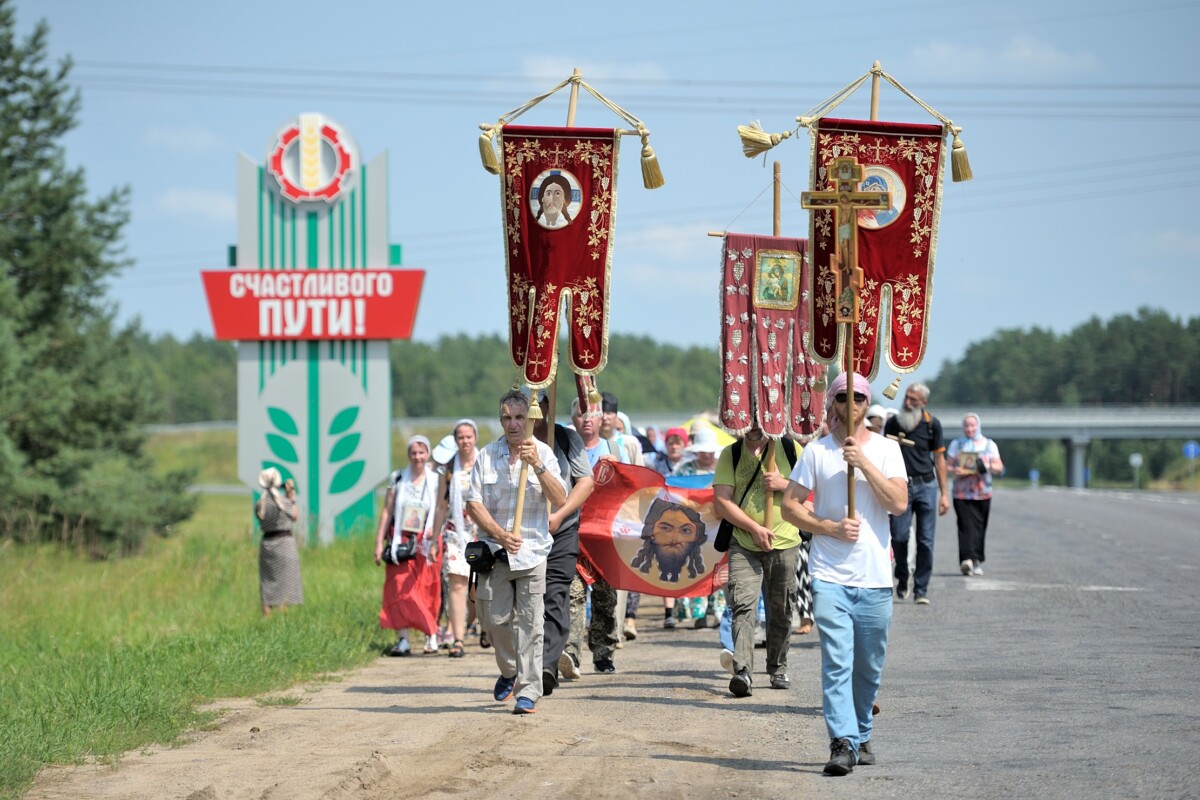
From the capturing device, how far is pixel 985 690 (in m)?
10.5

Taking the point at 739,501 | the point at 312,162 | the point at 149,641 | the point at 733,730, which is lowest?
the point at 149,641

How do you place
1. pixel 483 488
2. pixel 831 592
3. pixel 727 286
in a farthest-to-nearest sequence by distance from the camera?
1. pixel 727 286
2. pixel 483 488
3. pixel 831 592

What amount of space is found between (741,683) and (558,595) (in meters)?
1.38

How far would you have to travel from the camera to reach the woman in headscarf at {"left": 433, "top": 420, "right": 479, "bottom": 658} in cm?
1298

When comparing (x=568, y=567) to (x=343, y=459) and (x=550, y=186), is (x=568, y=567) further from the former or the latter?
(x=343, y=459)

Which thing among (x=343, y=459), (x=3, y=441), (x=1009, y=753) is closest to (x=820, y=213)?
(x=1009, y=753)

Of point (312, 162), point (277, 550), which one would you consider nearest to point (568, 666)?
point (277, 550)

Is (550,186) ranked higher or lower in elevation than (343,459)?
higher

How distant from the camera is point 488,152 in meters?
11.2

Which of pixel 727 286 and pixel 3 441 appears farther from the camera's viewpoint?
pixel 3 441

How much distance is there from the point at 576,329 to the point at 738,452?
1.47m

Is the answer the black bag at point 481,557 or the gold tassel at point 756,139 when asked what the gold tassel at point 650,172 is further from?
the black bag at point 481,557

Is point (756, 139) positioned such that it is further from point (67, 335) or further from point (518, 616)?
point (67, 335)

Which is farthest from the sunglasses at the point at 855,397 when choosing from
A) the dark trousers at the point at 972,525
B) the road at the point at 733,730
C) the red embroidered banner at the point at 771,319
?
the dark trousers at the point at 972,525
